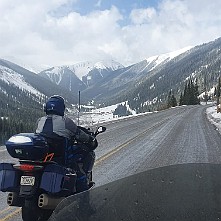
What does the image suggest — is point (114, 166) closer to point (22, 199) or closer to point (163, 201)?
point (22, 199)

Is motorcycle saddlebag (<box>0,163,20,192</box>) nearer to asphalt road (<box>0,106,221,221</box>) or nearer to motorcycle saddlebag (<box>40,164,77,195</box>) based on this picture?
motorcycle saddlebag (<box>40,164,77,195</box>)

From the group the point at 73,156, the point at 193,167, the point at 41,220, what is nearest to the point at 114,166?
the point at 73,156

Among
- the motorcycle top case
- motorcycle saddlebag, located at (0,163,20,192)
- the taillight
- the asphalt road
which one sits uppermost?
the motorcycle top case

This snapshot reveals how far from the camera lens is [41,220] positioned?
428cm

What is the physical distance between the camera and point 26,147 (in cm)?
404

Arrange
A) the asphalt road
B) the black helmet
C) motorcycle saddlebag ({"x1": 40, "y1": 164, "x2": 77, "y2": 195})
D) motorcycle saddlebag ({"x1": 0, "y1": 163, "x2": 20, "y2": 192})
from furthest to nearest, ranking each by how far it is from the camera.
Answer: the asphalt road
the black helmet
motorcycle saddlebag ({"x1": 0, "y1": 163, "x2": 20, "y2": 192})
motorcycle saddlebag ({"x1": 40, "y1": 164, "x2": 77, "y2": 195})

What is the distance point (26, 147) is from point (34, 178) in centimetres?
37

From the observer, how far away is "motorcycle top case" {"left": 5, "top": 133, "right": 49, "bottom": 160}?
405 cm

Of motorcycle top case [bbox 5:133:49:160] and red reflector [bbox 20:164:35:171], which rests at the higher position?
motorcycle top case [bbox 5:133:49:160]

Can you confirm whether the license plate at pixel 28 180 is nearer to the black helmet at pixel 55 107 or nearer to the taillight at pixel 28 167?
the taillight at pixel 28 167

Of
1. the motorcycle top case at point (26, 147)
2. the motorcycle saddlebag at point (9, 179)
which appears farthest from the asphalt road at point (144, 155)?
the motorcycle top case at point (26, 147)

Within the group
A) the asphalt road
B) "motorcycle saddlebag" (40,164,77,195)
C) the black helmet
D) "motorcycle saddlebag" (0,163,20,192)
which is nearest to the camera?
"motorcycle saddlebag" (40,164,77,195)

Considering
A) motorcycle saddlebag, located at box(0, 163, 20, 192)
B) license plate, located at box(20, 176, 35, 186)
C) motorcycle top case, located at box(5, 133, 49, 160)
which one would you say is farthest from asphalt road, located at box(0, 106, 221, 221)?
motorcycle top case, located at box(5, 133, 49, 160)

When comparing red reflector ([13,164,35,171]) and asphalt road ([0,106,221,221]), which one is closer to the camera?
red reflector ([13,164,35,171])
